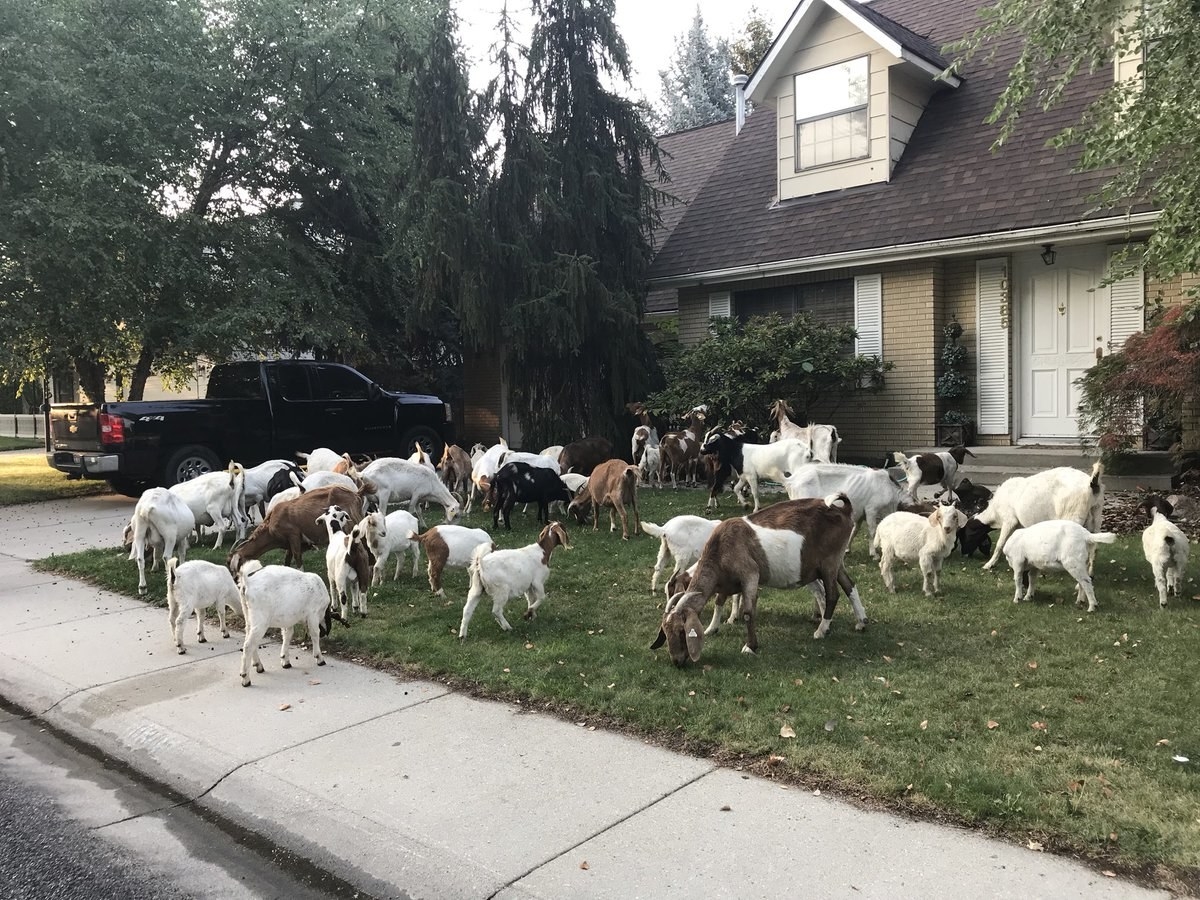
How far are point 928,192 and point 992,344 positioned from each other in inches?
110

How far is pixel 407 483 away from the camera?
11.2 m

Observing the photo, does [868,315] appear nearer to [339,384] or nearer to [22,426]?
[339,384]

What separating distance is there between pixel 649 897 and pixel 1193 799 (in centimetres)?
242

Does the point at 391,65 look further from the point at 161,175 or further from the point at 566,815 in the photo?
the point at 566,815

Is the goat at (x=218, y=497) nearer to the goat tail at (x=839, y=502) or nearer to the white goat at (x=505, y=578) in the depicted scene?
the white goat at (x=505, y=578)

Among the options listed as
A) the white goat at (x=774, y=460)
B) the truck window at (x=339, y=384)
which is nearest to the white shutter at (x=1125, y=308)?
the white goat at (x=774, y=460)

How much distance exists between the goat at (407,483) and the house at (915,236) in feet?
25.0

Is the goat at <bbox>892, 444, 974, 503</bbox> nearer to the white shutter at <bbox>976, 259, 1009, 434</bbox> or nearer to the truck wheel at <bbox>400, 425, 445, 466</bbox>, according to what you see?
the white shutter at <bbox>976, 259, 1009, 434</bbox>

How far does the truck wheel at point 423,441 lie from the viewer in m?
17.6

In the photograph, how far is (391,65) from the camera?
19703 mm

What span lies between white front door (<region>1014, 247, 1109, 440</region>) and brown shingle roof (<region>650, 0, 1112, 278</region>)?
3.58 ft

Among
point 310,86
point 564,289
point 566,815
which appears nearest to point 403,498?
point 564,289

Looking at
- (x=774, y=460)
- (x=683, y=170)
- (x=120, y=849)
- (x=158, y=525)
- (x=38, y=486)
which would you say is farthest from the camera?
(x=683, y=170)

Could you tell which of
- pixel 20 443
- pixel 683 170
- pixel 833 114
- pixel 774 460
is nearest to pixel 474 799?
pixel 774 460
